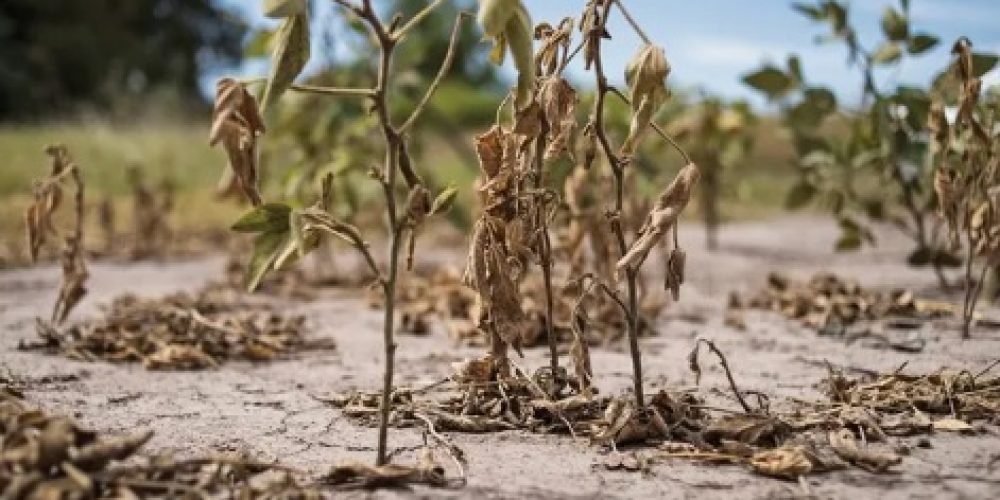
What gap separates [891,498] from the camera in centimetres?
126

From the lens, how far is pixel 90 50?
19.2m

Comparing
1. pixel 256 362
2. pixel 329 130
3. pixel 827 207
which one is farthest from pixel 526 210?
pixel 329 130

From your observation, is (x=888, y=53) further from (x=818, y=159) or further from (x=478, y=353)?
(x=478, y=353)

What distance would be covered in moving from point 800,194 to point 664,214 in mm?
1928

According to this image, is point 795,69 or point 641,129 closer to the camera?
point 641,129

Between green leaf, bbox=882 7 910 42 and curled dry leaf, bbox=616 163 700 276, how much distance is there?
1.46 metres

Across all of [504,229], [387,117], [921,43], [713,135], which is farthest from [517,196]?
[713,135]

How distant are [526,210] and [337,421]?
0.44m

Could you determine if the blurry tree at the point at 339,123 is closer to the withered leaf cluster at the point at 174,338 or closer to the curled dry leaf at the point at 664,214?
the withered leaf cluster at the point at 174,338

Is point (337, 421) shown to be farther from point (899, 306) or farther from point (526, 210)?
point (899, 306)

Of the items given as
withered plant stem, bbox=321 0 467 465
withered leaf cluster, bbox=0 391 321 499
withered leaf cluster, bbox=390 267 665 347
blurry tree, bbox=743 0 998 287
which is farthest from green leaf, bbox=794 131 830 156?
withered leaf cluster, bbox=0 391 321 499

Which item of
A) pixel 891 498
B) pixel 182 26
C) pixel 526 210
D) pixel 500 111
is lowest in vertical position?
pixel 891 498

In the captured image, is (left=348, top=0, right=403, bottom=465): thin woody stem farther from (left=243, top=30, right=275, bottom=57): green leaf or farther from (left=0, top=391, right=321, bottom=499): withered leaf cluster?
(left=243, top=30, right=275, bottom=57): green leaf

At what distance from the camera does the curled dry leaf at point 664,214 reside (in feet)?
4.56
